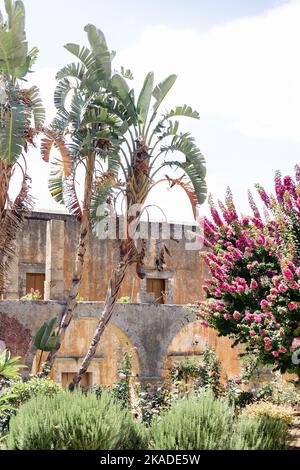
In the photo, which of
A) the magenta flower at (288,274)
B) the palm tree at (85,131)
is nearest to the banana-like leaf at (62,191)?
the palm tree at (85,131)

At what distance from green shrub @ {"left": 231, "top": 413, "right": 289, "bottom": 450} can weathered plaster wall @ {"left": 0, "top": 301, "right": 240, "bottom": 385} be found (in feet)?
31.3

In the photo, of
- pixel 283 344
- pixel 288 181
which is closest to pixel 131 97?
pixel 288 181

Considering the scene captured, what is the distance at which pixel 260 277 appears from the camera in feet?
42.8

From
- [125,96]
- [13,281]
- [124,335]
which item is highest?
[125,96]

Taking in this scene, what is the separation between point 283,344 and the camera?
11.8 m

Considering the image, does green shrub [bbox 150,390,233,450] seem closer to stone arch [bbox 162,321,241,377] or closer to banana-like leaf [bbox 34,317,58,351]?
banana-like leaf [bbox 34,317,58,351]

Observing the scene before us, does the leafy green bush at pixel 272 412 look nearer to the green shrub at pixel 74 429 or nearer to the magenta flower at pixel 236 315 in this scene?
the magenta flower at pixel 236 315

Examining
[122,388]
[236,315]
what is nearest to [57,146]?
[122,388]

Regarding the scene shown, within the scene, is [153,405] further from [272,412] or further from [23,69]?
[23,69]

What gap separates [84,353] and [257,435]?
14.4 m

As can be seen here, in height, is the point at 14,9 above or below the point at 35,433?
above

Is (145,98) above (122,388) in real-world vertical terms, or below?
above

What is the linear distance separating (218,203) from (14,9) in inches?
224

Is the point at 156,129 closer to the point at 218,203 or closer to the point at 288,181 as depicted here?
the point at 218,203
